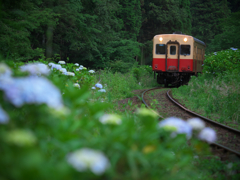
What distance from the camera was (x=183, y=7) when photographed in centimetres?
3500

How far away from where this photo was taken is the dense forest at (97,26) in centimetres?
774

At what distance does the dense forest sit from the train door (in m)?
4.53

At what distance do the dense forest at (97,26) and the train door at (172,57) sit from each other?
14.9 ft

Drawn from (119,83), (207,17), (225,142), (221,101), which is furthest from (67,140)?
(207,17)

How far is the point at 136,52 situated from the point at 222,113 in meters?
14.1

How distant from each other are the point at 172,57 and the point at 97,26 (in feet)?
25.3

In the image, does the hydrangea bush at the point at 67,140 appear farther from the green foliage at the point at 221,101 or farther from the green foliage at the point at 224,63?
the green foliage at the point at 224,63

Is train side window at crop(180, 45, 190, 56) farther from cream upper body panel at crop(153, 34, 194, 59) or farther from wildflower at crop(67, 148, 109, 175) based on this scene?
wildflower at crop(67, 148, 109, 175)

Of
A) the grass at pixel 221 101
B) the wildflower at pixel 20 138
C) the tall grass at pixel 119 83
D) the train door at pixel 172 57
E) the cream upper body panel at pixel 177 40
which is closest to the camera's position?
the wildflower at pixel 20 138

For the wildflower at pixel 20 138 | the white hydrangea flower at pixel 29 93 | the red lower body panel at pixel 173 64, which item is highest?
the white hydrangea flower at pixel 29 93

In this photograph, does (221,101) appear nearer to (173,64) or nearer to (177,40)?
(173,64)

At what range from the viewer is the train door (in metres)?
13.2

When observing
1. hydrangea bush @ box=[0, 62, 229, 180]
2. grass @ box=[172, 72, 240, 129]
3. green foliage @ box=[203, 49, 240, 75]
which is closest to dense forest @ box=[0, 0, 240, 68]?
hydrangea bush @ box=[0, 62, 229, 180]


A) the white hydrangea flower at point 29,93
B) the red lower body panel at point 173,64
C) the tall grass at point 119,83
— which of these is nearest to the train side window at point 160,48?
the red lower body panel at point 173,64
